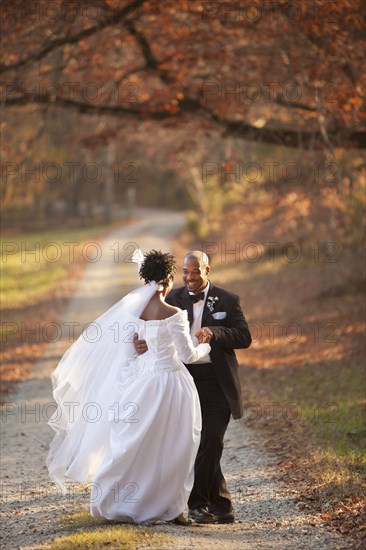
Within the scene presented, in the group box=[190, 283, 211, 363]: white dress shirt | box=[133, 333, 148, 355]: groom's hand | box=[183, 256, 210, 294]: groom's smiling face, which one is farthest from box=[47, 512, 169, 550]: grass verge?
box=[183, 256, 210, 294]: groom's smiling face

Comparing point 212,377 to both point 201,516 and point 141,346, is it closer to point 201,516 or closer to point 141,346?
point 141,346

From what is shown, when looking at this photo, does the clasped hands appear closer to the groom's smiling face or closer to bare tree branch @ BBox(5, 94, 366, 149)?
the groom's smiling face

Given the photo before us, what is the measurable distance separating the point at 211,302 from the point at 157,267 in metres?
0.64

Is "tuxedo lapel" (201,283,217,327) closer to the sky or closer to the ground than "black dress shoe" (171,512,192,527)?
closer to the sky

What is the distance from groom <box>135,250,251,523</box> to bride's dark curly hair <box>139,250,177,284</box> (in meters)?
0.27

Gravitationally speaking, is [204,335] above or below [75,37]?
Answer: below

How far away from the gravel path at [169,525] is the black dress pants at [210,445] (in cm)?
23

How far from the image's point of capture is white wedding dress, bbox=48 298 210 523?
630 centimetres

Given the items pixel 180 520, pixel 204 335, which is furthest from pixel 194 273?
pixel 180 520

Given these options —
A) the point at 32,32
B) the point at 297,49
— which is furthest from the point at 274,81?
the point at 32,32

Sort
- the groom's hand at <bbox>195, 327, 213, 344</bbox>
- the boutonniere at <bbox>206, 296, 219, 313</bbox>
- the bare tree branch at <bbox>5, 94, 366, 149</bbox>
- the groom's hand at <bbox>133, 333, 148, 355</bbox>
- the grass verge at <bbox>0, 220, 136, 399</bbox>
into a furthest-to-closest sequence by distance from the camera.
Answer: the grass verge at <bbox>0, 220, 136, 399</bbox>, the bare tree branch at <bbox>5, 94, 366, 149</bbox>, the boutonniere at <bbox>206, 296, 219, 313</bbox>, the groom's hand at <bbox>133, 333, 148, 355</bbox>, the groom's hand at <bbox>195, 327, 213, 344</bbox>

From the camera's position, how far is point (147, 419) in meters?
6.34

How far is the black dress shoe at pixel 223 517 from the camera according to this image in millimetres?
6707

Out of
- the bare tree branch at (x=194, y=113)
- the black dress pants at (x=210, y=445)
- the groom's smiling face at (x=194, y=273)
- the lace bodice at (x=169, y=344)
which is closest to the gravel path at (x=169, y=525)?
the black dress pants at (x=210, y=445)
